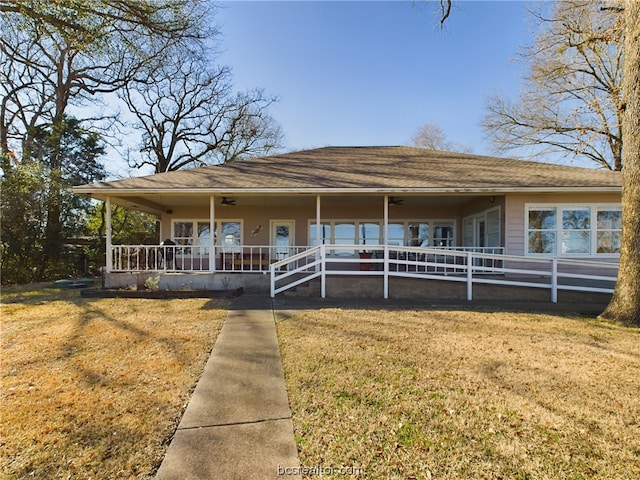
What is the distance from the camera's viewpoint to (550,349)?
16.1ft

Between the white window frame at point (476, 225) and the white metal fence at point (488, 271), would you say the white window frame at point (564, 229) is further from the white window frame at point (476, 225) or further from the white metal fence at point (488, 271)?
the white window frame at point (476, 225)

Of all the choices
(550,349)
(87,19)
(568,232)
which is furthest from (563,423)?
(87,19)

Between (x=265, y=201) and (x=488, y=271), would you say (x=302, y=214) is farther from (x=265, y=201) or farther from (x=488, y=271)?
(x=488, y=271)

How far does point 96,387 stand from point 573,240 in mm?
12702

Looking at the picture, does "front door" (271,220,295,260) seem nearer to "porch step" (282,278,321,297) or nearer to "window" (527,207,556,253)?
"porch step" (282,278,321,297)

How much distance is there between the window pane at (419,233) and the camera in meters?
13.4

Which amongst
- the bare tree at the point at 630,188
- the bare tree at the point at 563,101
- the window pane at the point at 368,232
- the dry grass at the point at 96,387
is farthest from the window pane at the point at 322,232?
the bare tree at the point at 563,101

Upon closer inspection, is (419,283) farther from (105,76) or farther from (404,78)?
(105,76)

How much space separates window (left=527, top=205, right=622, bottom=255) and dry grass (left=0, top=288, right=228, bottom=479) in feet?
32.6

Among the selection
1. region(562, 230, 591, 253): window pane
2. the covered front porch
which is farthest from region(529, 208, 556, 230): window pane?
the covered front porch

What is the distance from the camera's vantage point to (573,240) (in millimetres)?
10211

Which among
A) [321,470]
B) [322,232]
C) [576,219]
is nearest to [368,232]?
[322,232]

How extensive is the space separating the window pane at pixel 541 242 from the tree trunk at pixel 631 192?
329cm

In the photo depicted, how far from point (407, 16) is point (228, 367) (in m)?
13.6
